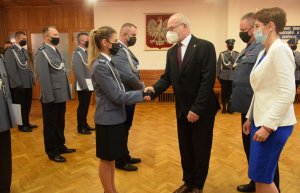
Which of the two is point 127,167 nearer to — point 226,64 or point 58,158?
point 58,158

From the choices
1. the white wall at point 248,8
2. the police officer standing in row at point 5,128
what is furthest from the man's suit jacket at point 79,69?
the white wall at point 248,8

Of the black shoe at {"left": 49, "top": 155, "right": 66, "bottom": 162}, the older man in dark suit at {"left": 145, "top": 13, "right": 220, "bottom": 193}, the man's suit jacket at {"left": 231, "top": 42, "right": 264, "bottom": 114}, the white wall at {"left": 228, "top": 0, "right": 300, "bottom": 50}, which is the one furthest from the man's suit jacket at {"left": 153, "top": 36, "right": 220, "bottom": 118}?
the white wall at {"left": 228, "top": 0, "right": 300, "bottom": 50}

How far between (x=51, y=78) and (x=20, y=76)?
1.84 meters

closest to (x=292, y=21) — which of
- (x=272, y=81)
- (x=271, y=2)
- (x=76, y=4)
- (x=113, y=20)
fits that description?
(x=271, y=2)

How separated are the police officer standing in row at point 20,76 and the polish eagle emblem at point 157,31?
3483 mm

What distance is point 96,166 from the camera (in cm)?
318

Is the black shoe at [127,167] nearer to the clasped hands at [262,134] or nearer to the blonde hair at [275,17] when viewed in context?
the clasped hands at [262,134]

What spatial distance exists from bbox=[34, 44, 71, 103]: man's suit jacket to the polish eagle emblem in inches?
174

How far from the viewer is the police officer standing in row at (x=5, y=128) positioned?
7.25 ft

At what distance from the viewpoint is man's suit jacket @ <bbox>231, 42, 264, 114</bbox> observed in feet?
7.64

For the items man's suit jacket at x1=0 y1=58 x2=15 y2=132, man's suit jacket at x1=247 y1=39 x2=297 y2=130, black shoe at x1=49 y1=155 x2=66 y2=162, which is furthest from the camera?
black shoe at x1=49 y1=155 x2=66 y2=162

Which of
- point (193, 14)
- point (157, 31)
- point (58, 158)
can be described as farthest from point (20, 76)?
point (193, 14)

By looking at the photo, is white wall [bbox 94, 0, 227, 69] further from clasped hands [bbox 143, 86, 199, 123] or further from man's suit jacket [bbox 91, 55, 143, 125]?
man's suit jacket [bbox 91, 55, 143, 125]

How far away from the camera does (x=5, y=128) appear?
7.27ft
